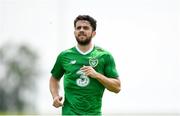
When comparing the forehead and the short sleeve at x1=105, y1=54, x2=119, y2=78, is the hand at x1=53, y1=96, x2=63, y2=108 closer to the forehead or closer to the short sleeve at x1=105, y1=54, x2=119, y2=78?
the short sleeve at x1=105, y1=54, x2=119, y2=78

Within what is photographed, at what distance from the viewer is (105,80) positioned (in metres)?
12.8

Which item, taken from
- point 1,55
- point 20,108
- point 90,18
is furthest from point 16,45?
point 90,18

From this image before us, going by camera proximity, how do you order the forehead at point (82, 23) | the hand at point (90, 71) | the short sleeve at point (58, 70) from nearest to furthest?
the hand at point (90, 71)
the forehead at point (82, 23)
the short sleeve at point (58, 70)

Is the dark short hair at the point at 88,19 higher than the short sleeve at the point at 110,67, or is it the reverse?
the dark short hair at the point at 88,19

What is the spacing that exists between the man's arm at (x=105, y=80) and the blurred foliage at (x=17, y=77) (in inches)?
1617

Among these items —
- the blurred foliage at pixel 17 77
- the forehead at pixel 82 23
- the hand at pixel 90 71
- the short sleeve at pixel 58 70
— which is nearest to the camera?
the hand at pixel 90 71

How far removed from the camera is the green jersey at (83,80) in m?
12.9

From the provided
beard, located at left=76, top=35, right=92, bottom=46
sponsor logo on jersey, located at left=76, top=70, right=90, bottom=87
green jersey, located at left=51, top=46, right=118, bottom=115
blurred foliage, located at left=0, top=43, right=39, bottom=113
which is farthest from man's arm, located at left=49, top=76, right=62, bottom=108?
blurred foliage, located at left=0, top=43, right=39, bottom=113

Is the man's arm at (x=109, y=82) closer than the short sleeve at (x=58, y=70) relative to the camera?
Yes

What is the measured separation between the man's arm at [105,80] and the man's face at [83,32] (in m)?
0.36

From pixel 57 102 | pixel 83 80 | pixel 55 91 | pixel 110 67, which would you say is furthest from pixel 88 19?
pixel 57 102

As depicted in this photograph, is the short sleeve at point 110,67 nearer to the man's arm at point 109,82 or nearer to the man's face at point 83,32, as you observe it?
the man's arm at point 109,82

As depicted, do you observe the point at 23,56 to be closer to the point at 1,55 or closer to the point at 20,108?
the point at 1,55

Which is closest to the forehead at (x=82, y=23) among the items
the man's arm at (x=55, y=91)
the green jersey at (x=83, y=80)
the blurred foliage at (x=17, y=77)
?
the green jersey at (x=83, y=80)
